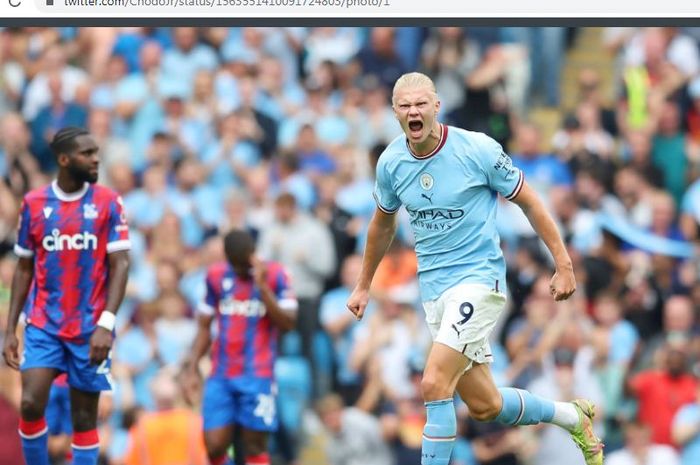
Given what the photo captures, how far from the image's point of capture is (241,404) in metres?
14.6

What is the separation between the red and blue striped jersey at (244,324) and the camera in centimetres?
1461

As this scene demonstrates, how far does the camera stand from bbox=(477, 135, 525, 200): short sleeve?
1131 cm

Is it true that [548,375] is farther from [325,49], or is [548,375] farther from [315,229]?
[325,49]

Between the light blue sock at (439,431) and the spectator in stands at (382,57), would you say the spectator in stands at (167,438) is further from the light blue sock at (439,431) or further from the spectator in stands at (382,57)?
the spectator in stands at (382,57)

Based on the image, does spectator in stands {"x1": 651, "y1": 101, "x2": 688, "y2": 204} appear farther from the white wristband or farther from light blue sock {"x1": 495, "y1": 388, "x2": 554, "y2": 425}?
the white wristband

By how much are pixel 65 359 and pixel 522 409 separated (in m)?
3.52

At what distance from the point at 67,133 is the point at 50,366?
1757 millimetres

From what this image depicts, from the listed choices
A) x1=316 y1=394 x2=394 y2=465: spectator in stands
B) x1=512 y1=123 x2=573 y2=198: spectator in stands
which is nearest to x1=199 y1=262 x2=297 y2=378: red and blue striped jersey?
x1=316 y1=394 x2=394 y2=465: spectator in stands

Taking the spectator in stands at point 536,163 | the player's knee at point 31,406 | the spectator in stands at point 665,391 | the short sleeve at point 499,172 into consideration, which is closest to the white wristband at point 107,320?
the player's knee at point 31,406

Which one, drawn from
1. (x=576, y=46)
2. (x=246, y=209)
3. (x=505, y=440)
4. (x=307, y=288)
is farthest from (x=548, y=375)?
(x=576, y=46)

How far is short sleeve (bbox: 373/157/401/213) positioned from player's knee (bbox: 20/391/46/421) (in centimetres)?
301

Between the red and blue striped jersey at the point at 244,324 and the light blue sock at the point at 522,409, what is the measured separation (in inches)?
131

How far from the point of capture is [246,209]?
62.5 ft

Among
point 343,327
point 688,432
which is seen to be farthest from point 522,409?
point 343,327
